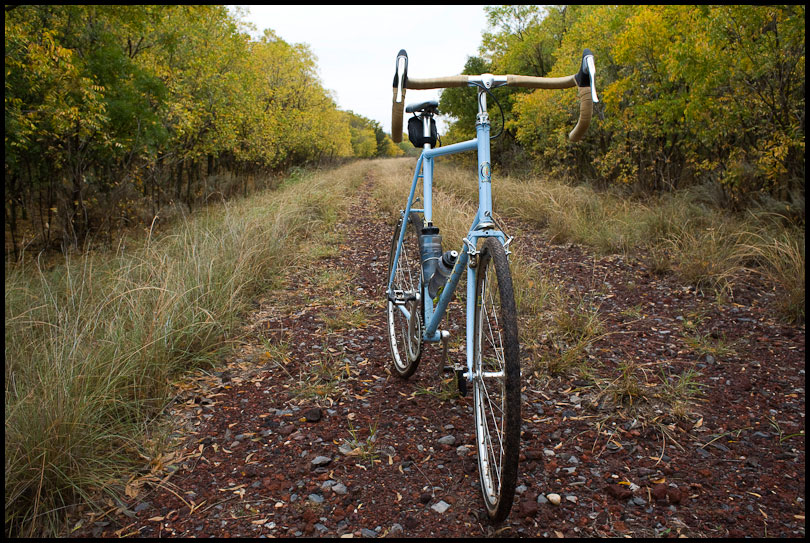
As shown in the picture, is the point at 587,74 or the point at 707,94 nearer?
the point at 587,74

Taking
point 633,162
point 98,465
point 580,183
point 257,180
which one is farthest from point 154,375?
point 257,180

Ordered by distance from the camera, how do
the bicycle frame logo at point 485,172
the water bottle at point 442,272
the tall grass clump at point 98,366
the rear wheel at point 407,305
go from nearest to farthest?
the bicycle frame logo at point 485,172, the tall grass clump at point 98,366, the water bottle at point 442,272, the rear wheel at point 407,305

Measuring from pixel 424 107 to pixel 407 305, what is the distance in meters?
1.15

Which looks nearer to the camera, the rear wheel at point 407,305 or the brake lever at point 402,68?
the brake lever at point 402,68

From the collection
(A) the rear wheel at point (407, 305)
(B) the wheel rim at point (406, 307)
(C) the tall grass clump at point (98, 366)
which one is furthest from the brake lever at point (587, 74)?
(C) the tall grass clump at point (98, 366)

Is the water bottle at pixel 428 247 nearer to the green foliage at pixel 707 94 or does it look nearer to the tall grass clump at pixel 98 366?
the tall grass clump at pixel 98 366

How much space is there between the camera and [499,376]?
162 centimetres

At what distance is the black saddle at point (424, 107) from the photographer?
2465 millimetres

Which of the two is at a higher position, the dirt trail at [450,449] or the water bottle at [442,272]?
the water bottle at [442,272]

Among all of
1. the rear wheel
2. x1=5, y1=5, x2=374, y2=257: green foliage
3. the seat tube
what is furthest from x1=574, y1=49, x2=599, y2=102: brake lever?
x1=5, y1=5, x2=374, y2=257: green foliage

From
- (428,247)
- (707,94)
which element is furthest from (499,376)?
(707,94)

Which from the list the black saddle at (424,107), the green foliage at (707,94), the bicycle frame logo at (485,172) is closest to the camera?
the bicycle frame logo at (485,172)

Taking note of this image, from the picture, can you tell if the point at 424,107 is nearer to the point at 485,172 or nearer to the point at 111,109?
the point at 485,172

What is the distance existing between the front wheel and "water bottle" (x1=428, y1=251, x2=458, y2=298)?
329 mm
